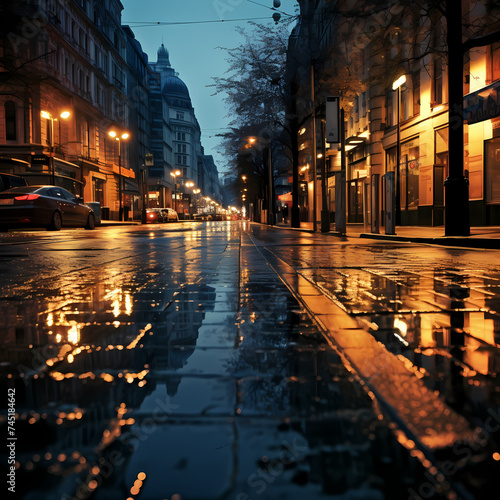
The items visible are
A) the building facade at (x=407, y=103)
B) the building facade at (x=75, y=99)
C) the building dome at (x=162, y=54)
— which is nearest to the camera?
the building facade at (x=407, y=103)

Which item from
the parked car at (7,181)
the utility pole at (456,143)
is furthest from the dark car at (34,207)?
the utility pole at (456,143)

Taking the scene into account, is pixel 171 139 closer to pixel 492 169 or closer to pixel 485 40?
pixel 492 169

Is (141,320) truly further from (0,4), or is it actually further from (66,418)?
(0,4)

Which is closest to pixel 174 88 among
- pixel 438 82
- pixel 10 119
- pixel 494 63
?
pixel 10 119

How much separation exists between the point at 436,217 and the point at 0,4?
1801cm

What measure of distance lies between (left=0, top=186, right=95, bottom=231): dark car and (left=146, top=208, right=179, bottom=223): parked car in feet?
103

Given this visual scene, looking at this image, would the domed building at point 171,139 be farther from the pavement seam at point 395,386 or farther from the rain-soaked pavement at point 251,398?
the pavement seam at point 395,386

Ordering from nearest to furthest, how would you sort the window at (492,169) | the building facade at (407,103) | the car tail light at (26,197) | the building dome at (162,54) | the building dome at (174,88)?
the building facade at (407,103), the car tail light at (26,197), the window at (492,169), the building dome at (174,88), the building dome at (162,54)

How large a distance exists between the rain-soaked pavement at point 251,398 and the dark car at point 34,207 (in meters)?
14.2

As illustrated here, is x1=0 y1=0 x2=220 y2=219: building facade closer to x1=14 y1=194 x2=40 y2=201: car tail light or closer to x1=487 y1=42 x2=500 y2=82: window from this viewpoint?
x1=14 y1=194 x2=40 y2=201: car tail light

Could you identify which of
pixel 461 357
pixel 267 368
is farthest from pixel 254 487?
pixel 461 357

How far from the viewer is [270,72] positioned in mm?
32500

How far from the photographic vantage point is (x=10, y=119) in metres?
37.3

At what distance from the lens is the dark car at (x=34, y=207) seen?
56.2 ft
